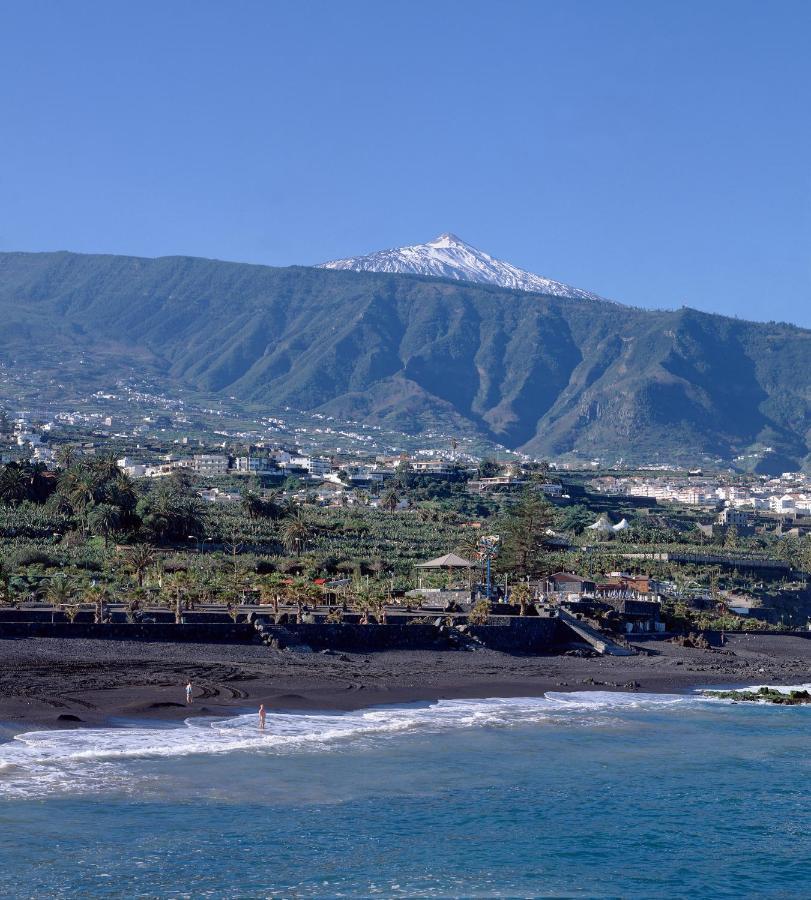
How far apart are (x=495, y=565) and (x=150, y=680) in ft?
104

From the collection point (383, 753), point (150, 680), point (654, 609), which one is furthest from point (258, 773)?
point (654, 609)

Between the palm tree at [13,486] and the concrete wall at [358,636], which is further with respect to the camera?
the palm tree at [13,486]

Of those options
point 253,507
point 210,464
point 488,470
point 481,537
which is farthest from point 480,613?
point 210,464

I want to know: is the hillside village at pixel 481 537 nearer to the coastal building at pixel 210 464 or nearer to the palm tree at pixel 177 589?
the coastal building at pixel 210 464

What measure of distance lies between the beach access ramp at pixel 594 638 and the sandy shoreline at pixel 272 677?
72cm

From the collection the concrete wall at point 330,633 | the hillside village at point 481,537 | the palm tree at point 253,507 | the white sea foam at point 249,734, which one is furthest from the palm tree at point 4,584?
the palm tree at point 253,507

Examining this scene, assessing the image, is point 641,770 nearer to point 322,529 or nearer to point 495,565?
point 495,565

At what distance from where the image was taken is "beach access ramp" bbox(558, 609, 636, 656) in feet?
153

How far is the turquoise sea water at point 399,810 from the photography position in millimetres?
18656

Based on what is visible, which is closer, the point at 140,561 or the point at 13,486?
the point at 140,561

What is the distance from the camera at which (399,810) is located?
22297mm

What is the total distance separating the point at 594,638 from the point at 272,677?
15.5m

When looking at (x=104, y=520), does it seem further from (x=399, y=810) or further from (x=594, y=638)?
(x=399, y=810)

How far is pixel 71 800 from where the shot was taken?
2128 cm
